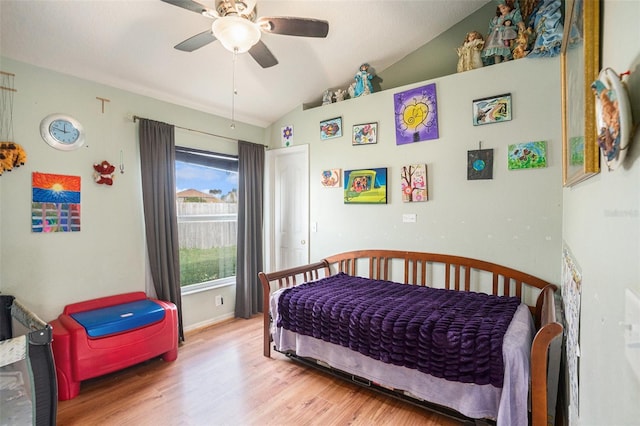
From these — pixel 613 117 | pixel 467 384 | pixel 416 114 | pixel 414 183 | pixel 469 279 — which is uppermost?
pixel 416 114

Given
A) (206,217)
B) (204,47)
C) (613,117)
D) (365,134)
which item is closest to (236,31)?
(204,47)

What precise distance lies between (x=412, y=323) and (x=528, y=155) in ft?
5.08

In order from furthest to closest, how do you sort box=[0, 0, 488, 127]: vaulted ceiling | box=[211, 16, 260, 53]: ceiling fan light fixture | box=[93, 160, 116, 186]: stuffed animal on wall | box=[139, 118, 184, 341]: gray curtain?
box=[139, 118, 184, 341]: gray curtain < box=[93, 160, 116, 186]: stuffed animal on wall < box=[0, 0, 488, 127]: vaulted ceiling < box=[211, 16, 260, 53]: ceiling fan light fixture

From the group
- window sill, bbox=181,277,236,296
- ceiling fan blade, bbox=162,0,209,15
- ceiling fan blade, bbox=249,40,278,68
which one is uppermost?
ceiling fan blade, bbox=162,0,209,15

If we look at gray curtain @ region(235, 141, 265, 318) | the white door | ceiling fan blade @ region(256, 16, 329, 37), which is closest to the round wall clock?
gray curtain @ region(235, 141, 265, 318)

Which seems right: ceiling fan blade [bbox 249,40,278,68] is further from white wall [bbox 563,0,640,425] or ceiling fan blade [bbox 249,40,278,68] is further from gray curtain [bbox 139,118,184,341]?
white wall [bbox 563,0,640,425]

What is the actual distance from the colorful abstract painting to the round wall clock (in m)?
0.25

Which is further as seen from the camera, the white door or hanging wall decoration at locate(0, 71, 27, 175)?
the white door

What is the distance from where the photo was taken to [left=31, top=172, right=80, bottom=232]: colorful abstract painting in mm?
2307

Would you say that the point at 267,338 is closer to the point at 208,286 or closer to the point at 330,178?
the point at 208,286

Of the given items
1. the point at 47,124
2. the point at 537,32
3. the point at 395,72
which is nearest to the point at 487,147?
the point at 537,32

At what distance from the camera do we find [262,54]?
6.73 feet

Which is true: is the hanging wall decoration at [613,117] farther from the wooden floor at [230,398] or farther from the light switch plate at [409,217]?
the light switch plate at [409,217]

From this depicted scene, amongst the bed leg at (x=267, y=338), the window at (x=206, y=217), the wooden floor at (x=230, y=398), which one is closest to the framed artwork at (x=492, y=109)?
the wooden floor at (x=230, y=398)
